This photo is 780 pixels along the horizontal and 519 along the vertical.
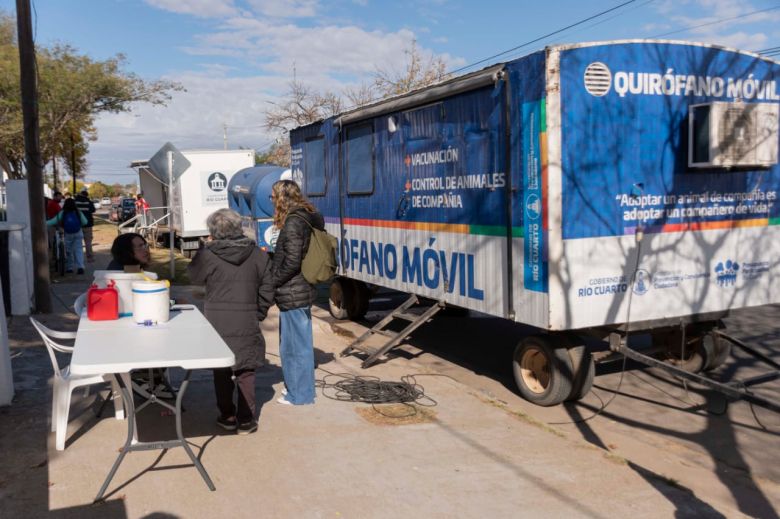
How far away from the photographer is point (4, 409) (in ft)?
19.2

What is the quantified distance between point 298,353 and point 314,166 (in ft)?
18.2

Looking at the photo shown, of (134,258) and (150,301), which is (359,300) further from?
(150,301)

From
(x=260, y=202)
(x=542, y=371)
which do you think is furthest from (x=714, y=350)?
(x=260, y=202)

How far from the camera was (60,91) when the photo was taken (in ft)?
101

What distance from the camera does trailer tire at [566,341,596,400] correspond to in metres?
6.39

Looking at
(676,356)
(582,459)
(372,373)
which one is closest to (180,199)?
(372,373)

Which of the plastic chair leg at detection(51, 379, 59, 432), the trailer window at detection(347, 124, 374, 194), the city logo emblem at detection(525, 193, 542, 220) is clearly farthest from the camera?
the trailer window at detection(347, 124, 374, 194)

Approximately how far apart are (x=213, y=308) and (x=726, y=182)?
4.70m

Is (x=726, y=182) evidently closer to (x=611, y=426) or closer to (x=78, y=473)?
(x=611, y=426)

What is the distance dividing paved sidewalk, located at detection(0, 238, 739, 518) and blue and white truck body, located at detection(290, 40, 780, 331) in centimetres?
132

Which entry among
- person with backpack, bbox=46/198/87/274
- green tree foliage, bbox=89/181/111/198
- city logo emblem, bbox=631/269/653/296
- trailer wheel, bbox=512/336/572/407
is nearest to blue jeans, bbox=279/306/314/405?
trailer wheel, bbox=512/336/572/407

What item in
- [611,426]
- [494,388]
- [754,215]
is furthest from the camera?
[494,388]

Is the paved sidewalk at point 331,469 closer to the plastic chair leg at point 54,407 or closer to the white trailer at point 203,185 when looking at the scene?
the plastic chair leg at point 54,407

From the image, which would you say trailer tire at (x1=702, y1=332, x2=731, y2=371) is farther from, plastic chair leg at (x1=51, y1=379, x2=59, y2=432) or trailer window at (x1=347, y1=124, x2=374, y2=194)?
plastic chair leg at (x1=51, y1=379, x2=59, y2=432)
